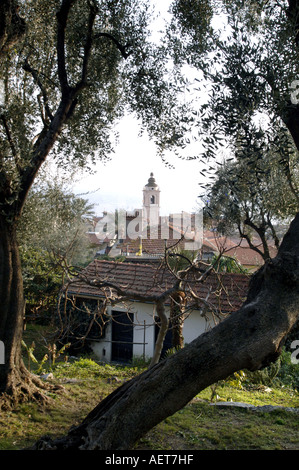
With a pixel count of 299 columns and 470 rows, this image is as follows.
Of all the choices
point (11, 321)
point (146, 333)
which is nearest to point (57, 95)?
point (11, 321)

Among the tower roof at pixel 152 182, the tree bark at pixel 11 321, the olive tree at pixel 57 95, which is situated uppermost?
the tower roof at pixel 152 182

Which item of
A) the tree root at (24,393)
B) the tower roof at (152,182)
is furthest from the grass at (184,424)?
the tower roof at (152,182)

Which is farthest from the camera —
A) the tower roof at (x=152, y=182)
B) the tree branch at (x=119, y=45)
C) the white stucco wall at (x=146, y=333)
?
the tower roof at (x=152, y=182)

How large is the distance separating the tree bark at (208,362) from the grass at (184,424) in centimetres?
174

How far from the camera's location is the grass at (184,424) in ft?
17.7

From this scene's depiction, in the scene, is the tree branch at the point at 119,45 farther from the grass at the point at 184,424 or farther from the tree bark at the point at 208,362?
the grass at the point at 184,424

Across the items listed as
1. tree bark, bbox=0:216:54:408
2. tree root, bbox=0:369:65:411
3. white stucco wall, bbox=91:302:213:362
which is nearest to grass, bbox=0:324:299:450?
tree root, bbox=0:369:65:411

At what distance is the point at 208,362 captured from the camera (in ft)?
11.5

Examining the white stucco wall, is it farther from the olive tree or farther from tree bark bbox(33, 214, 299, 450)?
tree bark bbox(33, 214, 299, 450)

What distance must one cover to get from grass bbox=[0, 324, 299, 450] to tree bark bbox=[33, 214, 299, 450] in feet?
5.71

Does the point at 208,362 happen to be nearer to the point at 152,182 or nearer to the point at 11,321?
the point at 11,321

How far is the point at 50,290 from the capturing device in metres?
20.7

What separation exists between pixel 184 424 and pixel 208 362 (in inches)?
124
